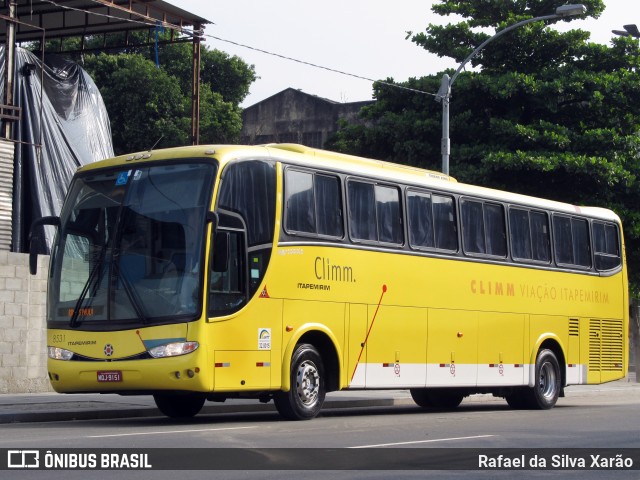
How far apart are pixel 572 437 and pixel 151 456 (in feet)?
→ 18.2

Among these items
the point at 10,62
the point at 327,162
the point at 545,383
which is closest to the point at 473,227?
the point at 545,383

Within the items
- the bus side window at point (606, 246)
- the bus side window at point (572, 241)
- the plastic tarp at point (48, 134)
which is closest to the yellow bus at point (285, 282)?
the bus side window at point (572, 241)

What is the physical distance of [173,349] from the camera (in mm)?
14086

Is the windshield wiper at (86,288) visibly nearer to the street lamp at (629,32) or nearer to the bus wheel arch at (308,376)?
the bus wheel arch at (308,376)

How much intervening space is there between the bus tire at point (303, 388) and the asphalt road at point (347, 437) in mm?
290

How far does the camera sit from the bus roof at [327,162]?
1493 cm

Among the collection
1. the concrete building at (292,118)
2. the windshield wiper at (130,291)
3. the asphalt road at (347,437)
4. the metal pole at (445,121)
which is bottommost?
the asphalt road at (347,437)

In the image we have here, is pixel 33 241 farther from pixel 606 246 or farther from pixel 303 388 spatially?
pixel 606 246

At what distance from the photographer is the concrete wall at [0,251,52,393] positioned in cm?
2055

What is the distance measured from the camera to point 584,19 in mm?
31531

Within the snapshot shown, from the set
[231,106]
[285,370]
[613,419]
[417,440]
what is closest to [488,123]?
[613,419]

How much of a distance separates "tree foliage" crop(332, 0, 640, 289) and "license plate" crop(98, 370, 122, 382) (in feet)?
54.3

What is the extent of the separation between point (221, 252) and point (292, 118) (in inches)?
1766

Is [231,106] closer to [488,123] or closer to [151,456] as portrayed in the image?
[488,123]
